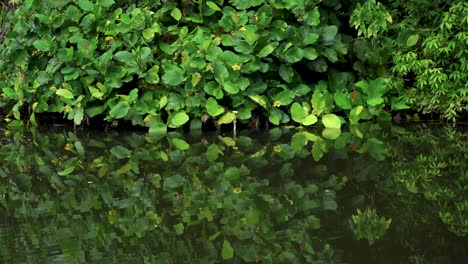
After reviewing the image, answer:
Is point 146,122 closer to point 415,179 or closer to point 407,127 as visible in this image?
point 407,127

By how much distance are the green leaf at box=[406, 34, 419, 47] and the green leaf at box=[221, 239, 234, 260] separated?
13.3ft

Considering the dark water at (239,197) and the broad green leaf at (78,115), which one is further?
the broad green leaf at (78,115)

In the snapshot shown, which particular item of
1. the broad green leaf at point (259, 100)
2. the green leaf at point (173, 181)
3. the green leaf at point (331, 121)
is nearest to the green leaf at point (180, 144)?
the broad green leaf at point (259, 100)

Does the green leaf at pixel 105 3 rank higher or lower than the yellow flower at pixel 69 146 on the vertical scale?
higher

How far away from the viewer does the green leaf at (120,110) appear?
7.23 metres

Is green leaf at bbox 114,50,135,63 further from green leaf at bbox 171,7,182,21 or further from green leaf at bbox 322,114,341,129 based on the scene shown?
green leaf at bbox 322,114,341,129

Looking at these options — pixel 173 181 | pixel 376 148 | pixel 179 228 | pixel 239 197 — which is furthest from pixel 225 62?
pixel 179 228

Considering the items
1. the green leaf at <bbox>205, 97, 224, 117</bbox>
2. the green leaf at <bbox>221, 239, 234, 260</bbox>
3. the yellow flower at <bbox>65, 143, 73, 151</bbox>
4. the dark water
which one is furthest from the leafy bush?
the green leaf at <bbox>221, 239, 234, 260</bbox>

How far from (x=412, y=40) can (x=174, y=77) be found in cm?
202

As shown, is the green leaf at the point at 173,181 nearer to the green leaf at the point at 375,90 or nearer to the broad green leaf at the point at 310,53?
the broad green leaf at the point at 310,53

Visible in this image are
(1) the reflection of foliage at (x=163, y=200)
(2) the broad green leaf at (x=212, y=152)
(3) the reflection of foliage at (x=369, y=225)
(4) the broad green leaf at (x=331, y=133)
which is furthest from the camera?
(4) the broad green leaf at (x=331, y=133)

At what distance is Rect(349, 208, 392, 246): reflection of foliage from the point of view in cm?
385

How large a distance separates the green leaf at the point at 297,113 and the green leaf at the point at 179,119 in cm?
87

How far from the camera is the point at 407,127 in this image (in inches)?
286
